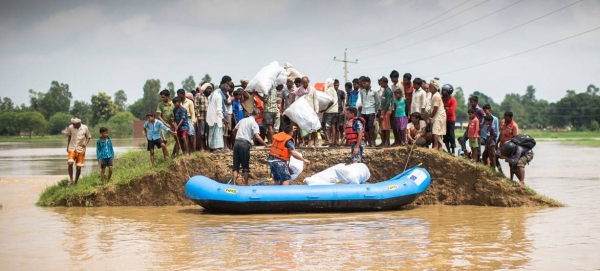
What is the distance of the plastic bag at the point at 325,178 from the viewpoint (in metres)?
12.1

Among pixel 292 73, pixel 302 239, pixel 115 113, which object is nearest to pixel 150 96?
pixel 115 113

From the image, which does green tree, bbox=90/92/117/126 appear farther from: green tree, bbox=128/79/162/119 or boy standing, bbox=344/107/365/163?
boy standing, bbox=344/107/365/163

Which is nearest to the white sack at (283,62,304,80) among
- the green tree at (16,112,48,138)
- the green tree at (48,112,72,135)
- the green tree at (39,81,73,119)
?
the green tree at (16,112,48,138)

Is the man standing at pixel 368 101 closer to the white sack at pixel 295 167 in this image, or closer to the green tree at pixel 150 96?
the white sack at pixel 295 167

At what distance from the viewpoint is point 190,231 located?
401 inches

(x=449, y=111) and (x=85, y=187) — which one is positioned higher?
(x=449, y=111)

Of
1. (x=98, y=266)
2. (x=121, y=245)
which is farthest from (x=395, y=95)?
(x=98, y=266)

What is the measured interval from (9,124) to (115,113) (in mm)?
13347

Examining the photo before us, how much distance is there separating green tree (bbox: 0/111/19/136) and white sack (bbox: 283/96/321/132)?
75.1 meters

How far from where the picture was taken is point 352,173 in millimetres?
12078

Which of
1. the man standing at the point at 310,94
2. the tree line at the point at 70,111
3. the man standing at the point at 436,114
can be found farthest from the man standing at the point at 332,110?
the tree line at the point at 70,111

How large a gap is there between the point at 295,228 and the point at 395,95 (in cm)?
379

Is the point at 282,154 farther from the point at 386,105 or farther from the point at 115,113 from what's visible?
the point at 115,113

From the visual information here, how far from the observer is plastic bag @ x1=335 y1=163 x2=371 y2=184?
12086mm
